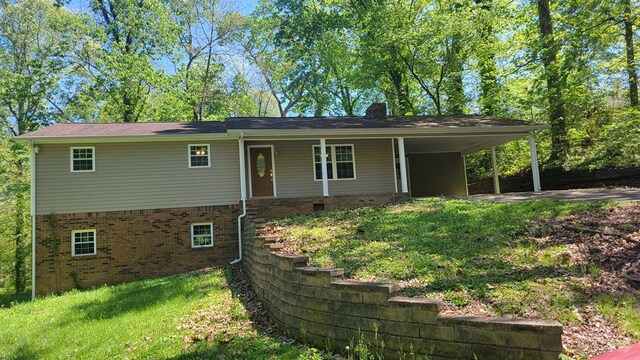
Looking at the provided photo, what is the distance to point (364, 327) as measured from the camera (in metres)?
4.18

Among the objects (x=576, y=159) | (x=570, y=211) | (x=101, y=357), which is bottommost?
(x=101, y=357)

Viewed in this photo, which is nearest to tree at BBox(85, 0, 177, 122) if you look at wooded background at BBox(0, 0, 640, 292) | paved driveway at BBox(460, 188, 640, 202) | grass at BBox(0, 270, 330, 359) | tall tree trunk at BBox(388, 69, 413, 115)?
wooded background at BBox(0, 0, 640, 292)

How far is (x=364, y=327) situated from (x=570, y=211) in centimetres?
484

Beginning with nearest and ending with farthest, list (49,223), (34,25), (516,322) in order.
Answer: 1. (516,322)
2. (49,223)
3. (34,25)

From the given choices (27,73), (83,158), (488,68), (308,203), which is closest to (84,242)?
(83,158)

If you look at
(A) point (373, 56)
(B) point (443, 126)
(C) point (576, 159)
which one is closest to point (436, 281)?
(B) point (443, 126)

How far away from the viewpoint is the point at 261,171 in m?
13.7

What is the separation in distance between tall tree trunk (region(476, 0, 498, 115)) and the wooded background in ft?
0.24

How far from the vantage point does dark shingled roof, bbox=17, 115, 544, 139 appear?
12.4 meters

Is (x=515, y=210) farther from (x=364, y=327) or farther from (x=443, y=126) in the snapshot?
(x=443, y=126)

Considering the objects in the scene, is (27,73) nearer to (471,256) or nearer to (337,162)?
(337,162)

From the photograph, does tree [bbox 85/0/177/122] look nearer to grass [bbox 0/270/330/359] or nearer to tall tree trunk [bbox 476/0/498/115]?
grass [bbox 0/270/330/359]

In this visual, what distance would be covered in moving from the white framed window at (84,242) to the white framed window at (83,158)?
187cm

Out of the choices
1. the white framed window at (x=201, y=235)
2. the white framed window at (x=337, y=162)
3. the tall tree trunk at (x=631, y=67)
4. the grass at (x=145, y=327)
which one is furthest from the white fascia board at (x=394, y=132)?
the grass at (x=145, y=327)
